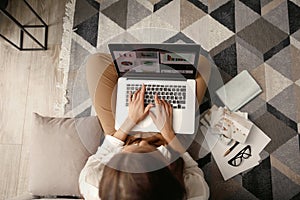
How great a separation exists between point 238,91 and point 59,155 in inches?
29.6

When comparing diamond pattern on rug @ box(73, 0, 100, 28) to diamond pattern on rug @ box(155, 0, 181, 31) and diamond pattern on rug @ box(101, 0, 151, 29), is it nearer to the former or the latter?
diamond pattern on rug @ box(101, 0, 151, 29)

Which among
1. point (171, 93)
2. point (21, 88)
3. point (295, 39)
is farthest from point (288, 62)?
point (21, 88)

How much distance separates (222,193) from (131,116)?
51 cm

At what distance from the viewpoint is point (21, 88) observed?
1.62 m

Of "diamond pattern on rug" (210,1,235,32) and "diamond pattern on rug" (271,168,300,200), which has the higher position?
"diamond pattern on rug" (210,1,235,32)

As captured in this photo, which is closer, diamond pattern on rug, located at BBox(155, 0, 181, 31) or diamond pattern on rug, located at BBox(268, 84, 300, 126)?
diamond pattern on rug, located at BBox(268, 84, 300, 126)

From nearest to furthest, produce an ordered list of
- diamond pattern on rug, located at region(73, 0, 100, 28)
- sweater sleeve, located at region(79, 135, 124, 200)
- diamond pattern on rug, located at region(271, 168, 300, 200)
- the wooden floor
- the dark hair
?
the dark hair < sweater sleeve, located at region(79, 135, 124, 200) < diamond pattern on rug, located at region(271, 168, 300, 200) < the wooden floor < diamond pattern on rug, located at region(73, 0, 100, 28)

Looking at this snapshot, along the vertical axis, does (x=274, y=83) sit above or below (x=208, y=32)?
below

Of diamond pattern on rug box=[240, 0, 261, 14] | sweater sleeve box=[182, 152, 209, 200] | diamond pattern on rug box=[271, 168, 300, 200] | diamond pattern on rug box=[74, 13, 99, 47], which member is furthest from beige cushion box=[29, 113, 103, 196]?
diamond pattern on rug box=[240, 0, 261, 14]

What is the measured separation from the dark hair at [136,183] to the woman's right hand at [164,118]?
0.77 feet

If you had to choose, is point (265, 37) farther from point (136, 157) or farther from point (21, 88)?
point (21, 88)

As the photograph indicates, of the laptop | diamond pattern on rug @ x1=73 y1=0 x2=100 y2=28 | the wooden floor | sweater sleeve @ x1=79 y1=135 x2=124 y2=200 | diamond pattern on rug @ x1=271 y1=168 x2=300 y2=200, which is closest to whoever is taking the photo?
sweater sleeve @ x1=79 y1=135 x2=124 y2=200

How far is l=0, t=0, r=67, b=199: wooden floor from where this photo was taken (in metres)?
1.56

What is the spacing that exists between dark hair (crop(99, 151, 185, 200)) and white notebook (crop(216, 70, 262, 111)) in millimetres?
590
